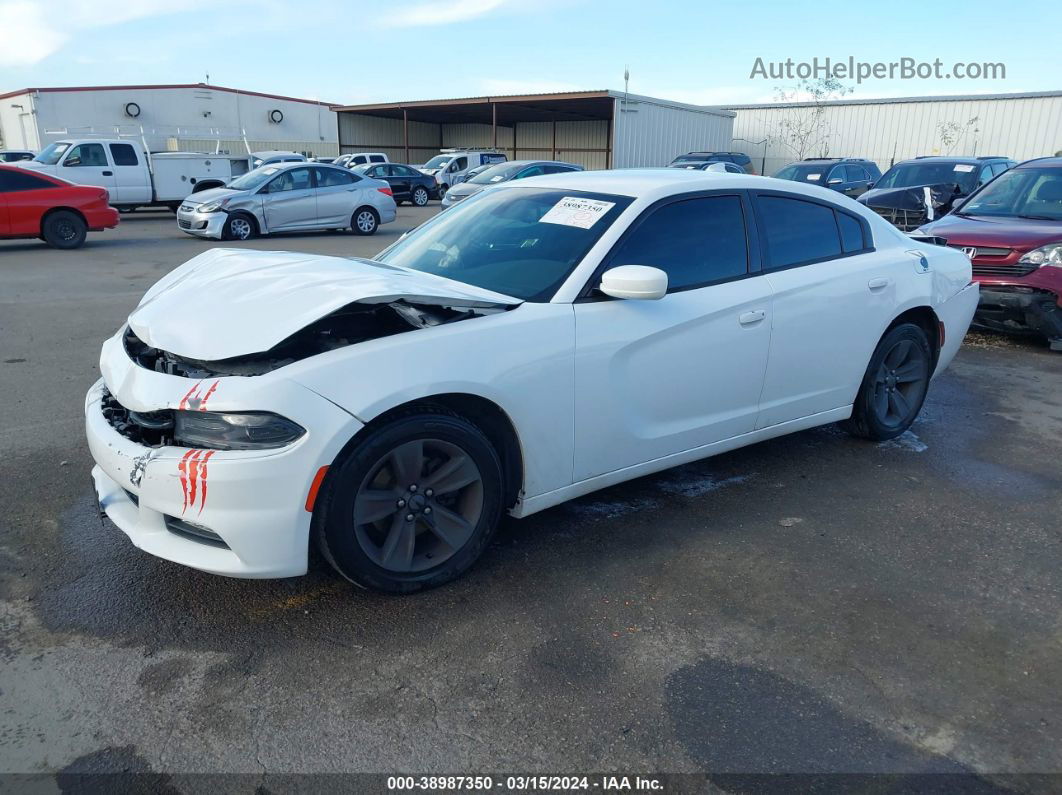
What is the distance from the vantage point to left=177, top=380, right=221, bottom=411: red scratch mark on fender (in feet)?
9.02

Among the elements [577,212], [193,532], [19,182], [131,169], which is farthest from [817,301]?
[131,169]

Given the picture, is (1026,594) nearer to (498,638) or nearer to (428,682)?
(498,638)

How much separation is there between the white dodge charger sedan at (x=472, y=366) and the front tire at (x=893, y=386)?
7.9 inches

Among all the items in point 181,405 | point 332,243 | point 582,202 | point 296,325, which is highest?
point 582,202

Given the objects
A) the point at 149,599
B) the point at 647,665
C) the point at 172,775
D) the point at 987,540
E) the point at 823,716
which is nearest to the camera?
the point at 172,775

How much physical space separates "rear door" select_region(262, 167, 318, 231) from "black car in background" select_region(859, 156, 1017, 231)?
1040 cm

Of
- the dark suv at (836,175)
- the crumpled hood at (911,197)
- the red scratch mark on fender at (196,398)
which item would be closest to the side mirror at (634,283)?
the red scratch mark on fender at (196,398)

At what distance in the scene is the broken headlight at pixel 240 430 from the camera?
2711 mm

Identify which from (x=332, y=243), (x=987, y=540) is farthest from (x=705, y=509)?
(x=332, y=243)

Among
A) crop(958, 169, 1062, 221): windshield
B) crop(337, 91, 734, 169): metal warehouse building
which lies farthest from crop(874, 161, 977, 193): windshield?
crop(337, 91, 734, 169): metal warehouse building

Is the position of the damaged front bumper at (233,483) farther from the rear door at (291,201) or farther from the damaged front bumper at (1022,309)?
the rear door at (291,201)

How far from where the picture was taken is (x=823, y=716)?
2.52 meters

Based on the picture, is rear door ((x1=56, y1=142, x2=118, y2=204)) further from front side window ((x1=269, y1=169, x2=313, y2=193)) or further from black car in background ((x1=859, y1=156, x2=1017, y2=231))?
black car in background ((x1=859, y1=156, x2=1017, y2=231))

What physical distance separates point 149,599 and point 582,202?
2541 millimetres
